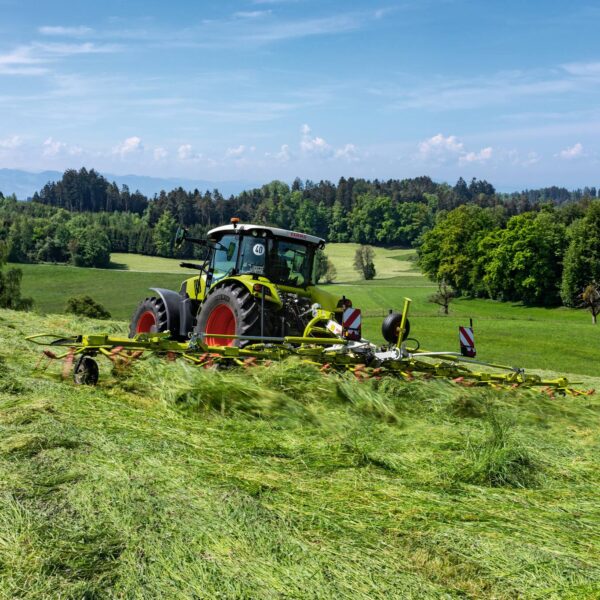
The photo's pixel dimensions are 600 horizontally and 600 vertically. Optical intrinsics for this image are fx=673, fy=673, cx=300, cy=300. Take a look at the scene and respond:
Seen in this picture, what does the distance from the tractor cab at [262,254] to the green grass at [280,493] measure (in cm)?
335

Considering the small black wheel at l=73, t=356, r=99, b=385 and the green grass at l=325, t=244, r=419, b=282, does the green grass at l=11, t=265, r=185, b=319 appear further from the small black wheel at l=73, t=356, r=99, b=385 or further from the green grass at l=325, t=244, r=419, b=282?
the small black wheel at l=73, t=356, r=99, b=385

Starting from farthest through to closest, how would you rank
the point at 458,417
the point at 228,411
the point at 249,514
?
the point at 458,417
the point at 228,411
the point at 249,514

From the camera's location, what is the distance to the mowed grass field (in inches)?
1062

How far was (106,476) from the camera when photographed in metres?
4.06

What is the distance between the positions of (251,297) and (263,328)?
1.74ft

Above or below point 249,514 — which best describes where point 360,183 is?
above

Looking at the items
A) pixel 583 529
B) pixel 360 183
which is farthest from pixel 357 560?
pixel 360 183

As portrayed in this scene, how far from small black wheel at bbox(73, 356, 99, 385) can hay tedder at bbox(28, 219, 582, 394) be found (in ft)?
0.04

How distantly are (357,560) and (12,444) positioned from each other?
8.27ft

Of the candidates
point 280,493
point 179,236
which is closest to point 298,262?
point 179,236

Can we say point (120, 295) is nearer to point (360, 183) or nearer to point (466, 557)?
point (466, 557)

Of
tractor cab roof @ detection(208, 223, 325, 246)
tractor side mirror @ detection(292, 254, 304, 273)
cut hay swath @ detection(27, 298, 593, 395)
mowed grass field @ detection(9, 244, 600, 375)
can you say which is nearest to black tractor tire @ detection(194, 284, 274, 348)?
cut hay swath @ detection(27, 298, 593, 395)

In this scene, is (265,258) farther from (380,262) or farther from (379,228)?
(379,228)

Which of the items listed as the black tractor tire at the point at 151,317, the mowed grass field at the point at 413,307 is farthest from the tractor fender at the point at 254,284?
the mowed grass field at the point at 413,307
